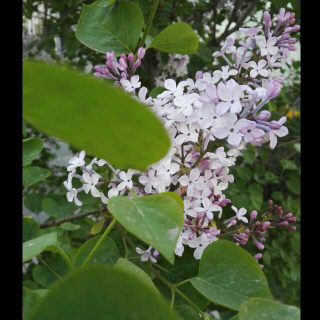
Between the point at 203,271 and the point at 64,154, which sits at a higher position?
the point at 203,271

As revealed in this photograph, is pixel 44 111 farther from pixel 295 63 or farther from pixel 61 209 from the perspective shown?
pixel 295 63

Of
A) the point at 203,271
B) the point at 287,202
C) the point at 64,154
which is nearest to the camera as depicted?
the point at 203,271

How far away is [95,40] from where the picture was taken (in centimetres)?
36

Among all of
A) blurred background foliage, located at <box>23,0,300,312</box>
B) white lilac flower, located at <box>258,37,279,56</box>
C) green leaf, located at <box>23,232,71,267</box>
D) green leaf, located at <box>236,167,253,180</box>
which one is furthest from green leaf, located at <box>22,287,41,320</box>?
green leaf, located at <box>236,167,253,180</box>

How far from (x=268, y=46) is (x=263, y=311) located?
0.75 ft

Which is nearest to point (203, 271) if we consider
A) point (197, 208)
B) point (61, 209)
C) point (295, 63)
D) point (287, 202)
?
point (197, 208)

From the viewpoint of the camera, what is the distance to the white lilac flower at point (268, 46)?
34cm

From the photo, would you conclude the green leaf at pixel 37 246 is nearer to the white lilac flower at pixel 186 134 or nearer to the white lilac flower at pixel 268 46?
the white lilac flower at pixel 186 134

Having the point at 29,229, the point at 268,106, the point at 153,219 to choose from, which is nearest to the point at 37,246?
the point at 153,219

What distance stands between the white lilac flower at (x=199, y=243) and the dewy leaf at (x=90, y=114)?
0.19 metres

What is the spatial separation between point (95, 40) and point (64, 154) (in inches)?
59.1

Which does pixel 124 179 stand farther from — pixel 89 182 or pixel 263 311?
pixel 263 311

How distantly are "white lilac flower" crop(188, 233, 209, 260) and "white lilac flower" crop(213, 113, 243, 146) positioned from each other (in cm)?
9
